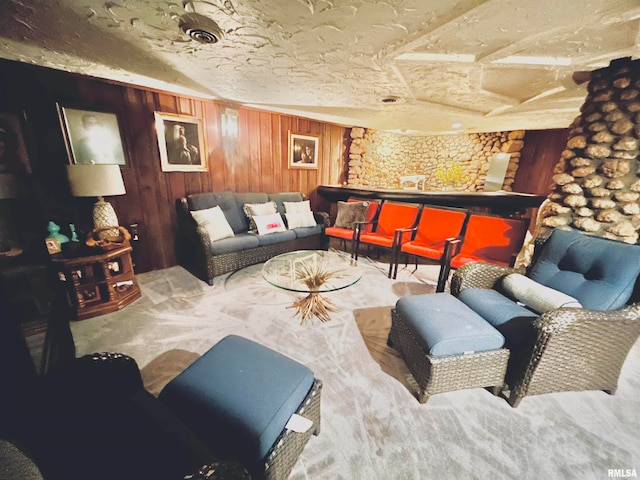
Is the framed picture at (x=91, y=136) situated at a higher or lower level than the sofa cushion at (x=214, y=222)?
higher

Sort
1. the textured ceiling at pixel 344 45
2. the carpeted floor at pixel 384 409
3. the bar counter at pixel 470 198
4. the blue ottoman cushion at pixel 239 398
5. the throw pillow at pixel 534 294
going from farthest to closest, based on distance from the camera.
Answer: the bar counter at pixel 470 198, the throw pillow at pixel 534 294, the textured ceiling at pixel 344 45, the carpeted floor at pixel 384 409, the blue ottoman cushion at pixel 239 398

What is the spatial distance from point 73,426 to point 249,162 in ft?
11.9

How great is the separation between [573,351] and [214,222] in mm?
3286

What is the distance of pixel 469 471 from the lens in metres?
1.10

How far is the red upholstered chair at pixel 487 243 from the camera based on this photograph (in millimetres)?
2492

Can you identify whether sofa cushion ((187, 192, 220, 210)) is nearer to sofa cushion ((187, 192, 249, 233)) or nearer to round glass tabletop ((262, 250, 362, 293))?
sofa cushion ((187, 192, 249, 233))

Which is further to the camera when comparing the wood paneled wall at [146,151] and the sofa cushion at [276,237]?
the sofa cushion at [276,237]

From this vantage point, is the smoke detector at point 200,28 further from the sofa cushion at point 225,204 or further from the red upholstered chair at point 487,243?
the red upholstered chair at point 487,243

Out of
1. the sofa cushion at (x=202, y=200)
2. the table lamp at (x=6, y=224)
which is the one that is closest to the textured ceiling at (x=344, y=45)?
the table lamp at (x=6, y=224)

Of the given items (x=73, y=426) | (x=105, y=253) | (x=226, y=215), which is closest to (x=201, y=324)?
(x=105, y=253)

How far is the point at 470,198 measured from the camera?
3432 millimetres

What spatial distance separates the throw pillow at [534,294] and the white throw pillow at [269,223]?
259cm

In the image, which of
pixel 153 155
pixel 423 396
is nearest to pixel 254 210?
pixel 153 155

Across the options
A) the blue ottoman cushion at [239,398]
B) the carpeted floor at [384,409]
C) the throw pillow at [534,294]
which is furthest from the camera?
the throw pillow at [534,294]
